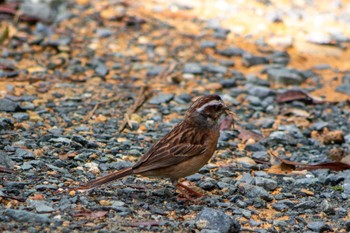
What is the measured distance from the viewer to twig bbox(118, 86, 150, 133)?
8898 mm

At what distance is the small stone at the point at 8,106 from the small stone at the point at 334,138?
3946 mm

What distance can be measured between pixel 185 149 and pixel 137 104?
2.73 meters

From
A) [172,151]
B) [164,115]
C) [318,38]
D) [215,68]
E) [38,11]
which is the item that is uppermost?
[318,38]

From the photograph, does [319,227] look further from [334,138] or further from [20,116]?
[20,116]

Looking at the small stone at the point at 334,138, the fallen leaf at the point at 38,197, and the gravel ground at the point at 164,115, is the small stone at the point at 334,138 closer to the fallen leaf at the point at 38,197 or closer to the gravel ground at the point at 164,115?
the gravel ground at the point at 164,115

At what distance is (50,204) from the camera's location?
6199 millimetres

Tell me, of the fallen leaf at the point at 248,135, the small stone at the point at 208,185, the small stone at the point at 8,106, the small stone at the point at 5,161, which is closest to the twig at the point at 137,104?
the small stone at the point at 8,106

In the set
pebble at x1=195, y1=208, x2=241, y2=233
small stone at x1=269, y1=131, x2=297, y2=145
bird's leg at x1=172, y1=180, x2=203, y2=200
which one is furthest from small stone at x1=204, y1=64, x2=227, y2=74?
pebble at x1=195, y1=208, x2=241, y2=233

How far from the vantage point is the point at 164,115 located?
9.55 meters

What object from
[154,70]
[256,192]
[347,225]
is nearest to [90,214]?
[256,192]

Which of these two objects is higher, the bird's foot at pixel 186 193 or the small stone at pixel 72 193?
the small stone at pixel 72 193

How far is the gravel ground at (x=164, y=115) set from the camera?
645cm

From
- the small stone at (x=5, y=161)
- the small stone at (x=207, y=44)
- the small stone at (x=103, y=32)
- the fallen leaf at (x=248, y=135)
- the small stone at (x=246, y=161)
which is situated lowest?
the small stone at (x=246, y=161)

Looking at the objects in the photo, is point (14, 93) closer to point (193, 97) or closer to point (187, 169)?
point (193, 97)
